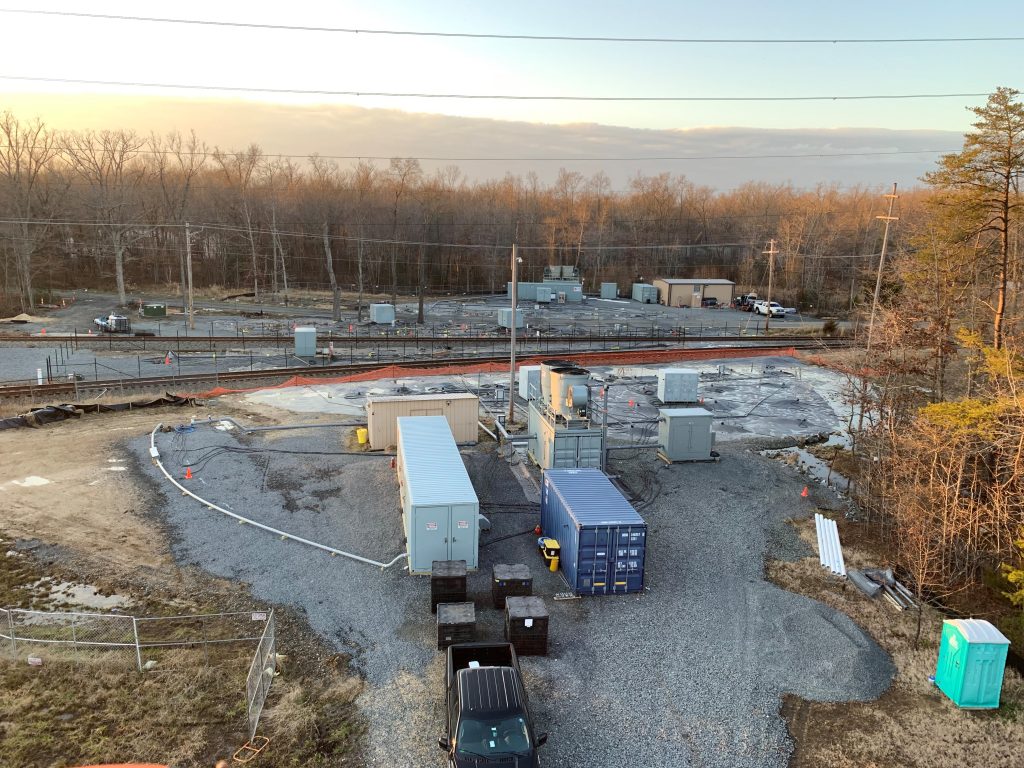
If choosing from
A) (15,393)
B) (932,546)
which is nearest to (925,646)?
(932,546)

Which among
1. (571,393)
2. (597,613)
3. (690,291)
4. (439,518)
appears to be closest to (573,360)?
(571,393)

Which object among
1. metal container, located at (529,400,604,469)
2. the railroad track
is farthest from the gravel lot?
the railroad track

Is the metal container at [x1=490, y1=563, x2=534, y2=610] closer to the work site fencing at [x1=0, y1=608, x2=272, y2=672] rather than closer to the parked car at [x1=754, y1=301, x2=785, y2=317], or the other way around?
the work site fencing at [x1=0, y1=608, x2=272, y2=672]

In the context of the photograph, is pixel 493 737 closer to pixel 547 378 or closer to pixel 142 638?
pixel 142 638

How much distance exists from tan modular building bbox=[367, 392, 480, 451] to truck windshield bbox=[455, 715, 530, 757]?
15.2 m

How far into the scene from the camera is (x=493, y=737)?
9430 mm

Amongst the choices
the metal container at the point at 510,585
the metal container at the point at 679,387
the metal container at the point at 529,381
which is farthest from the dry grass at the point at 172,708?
the metal container at the point at 679,387

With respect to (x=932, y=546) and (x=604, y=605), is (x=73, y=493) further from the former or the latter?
(x=932, y=546)

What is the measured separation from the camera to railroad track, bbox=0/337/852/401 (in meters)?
30.6

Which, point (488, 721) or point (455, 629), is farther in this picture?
point (455, 629)

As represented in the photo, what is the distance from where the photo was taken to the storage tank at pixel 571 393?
21.8 metres

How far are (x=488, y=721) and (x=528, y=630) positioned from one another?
10.6 ft

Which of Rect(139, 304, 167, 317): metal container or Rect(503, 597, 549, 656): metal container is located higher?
Rect(139, 304, 167, 317): metal container

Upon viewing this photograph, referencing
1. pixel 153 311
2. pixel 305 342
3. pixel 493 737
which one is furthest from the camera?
pixel 153 311
